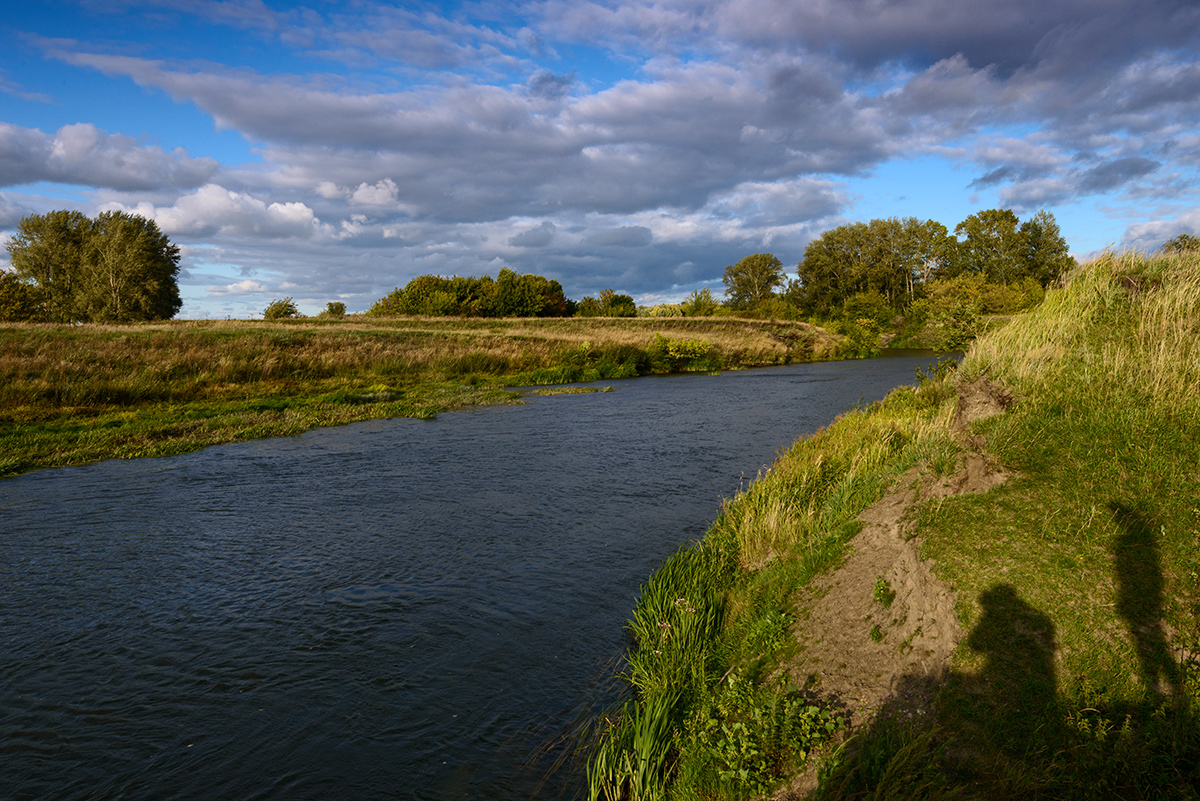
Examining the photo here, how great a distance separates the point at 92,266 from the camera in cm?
7069

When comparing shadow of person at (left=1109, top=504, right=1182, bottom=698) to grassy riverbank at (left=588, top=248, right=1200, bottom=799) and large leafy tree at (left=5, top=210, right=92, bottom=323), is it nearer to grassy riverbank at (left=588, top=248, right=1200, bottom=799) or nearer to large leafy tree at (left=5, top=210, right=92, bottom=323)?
grassy riverbank at (left=588, top=248, right=1200, bottom=799)

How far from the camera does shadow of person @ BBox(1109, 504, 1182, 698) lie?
4445mm

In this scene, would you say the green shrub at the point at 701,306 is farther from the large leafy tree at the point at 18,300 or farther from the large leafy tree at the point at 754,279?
the large leafy tree at the point at 18,300

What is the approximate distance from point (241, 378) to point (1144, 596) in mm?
29676

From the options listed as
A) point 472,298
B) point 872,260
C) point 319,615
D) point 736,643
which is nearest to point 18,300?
point 472,298

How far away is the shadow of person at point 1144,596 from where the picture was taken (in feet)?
14.6

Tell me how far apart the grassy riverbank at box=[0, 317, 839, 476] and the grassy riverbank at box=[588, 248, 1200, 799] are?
604 inches

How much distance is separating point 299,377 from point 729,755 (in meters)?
29.4

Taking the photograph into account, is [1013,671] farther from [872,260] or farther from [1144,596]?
[872,260]

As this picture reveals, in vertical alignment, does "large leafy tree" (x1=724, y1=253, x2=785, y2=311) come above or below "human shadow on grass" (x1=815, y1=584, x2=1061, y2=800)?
above

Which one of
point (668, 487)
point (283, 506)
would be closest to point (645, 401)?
point (668, 487)

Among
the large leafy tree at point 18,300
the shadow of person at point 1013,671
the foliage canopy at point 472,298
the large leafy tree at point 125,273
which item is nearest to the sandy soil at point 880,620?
the shadow of person at point 1013,671

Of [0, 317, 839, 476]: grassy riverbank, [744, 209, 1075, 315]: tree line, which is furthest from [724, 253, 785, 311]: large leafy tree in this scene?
[0, 317, 839, 476]: grassy riverbank

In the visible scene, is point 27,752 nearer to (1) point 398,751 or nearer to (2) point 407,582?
(1) point 398,751
